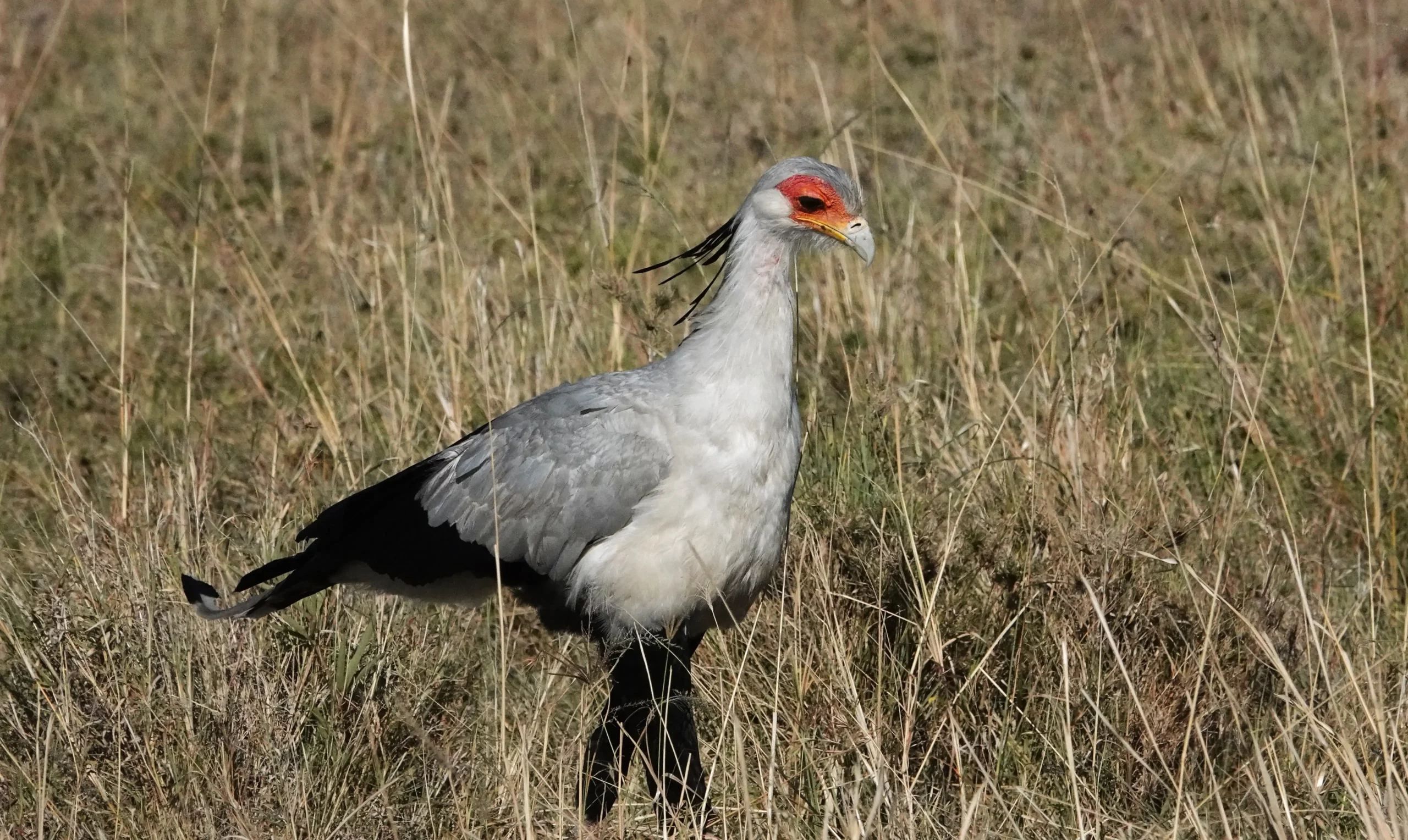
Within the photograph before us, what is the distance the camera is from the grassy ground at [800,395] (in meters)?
3.52

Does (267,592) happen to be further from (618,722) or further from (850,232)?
(850,232)

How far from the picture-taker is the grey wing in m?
3.58

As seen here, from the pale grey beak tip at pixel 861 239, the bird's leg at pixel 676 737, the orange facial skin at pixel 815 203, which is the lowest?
the bird's leg at pixel 676 737

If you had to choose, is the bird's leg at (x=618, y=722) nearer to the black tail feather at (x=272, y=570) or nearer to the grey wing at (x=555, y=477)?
the grey wing at (x=555, y=477)

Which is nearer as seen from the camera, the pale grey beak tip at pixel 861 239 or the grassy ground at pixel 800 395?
the grassy ground at pixel 800 395

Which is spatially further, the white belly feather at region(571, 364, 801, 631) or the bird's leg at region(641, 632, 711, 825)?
the bird's leg at region(641, 632, 711, 825)

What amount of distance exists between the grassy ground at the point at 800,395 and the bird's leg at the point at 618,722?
115mm

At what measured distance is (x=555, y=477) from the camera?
3666mm

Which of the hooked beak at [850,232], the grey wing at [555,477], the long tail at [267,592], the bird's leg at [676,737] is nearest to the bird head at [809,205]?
the hooked beak at [850,232]

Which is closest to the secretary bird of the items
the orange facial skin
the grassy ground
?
the orange facial skin

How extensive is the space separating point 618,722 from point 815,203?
1238mm

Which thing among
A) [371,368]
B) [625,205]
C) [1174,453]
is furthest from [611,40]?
[1174,453]

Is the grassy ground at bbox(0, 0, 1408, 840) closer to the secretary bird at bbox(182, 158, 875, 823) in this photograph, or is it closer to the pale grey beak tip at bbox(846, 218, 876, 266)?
the secretary bird at bbox(182, 158, 875, 823)

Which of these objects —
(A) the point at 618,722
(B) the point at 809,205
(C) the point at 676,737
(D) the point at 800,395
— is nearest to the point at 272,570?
(A) the point at 618,722
